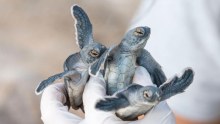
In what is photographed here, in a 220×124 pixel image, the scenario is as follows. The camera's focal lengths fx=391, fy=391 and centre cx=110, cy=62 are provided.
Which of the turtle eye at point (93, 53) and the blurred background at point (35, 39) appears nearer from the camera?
the turtle eye at point (93, 53)

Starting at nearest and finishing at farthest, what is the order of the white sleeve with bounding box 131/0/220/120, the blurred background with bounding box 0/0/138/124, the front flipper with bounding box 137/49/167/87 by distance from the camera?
the front flipper with bounding box 137/49/167/87, the white sleeve with bounding box 131/0/220/120, the blurred background with bounding box 0/0/138/124

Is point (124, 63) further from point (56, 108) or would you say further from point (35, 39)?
point (35, 39)

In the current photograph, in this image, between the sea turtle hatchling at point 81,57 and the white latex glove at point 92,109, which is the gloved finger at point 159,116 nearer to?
the white latex glove at point 92,109

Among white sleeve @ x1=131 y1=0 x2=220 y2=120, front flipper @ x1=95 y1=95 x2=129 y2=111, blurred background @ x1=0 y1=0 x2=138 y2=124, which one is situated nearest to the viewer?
front flipper @ x1=95 y1=95 x2=129 y2=111

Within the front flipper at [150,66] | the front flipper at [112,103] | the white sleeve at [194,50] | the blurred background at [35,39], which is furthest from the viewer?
the blurred background at [35,39]

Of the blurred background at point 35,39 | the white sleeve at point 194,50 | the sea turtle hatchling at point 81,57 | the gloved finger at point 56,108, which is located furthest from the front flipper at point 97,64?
the blurred background at point 35,39

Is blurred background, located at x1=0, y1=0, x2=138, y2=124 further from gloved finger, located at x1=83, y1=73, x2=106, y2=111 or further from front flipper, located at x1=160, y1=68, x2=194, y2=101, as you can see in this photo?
front flipper, located at x1=160, y1=68, x2=194, y2=101

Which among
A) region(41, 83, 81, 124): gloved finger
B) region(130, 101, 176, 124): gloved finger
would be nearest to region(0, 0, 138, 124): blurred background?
region(41, 83, 81, 124): gloved finger
